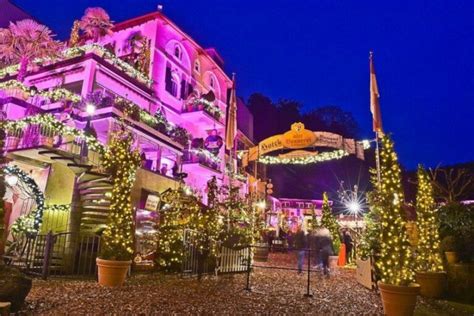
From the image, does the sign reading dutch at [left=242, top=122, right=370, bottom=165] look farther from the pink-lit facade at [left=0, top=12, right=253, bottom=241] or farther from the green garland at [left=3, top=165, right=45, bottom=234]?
the green garland at [left=3, top=165, right=45, bottom=234]

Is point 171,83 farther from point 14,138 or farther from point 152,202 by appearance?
point 14,138

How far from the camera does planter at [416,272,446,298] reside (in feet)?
32.9

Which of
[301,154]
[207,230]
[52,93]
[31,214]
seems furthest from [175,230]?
[52,93]

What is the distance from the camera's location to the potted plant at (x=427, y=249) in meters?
10.1

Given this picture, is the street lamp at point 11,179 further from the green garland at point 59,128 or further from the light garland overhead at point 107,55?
the light garland overhead at point 107,55

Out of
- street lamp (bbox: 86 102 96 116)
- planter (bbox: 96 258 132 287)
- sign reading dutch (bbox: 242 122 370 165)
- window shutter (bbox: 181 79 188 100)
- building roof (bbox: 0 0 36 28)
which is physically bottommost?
planter (bbox: 96 258 132 287)

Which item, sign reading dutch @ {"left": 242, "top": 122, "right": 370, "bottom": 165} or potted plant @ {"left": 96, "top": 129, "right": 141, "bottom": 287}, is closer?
potted plant @ {"left": 96, "top": 129, "right": 141, "bottom": 287}

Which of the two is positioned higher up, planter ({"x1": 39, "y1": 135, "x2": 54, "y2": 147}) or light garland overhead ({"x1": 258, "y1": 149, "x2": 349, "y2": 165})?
light garland overhead ({"x1": 258, "y1": 149, "x2": 349, "y2": 165})

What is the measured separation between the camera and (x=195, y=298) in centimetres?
813

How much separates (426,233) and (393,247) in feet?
12.9

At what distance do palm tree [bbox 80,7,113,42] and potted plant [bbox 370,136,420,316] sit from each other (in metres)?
17.0

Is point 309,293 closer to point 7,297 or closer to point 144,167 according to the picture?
point 7,297

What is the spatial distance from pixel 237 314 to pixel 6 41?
19.3 m

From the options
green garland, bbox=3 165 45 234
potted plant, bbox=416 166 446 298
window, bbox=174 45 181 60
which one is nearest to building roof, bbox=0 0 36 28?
window, bbox=174 45 181 60
